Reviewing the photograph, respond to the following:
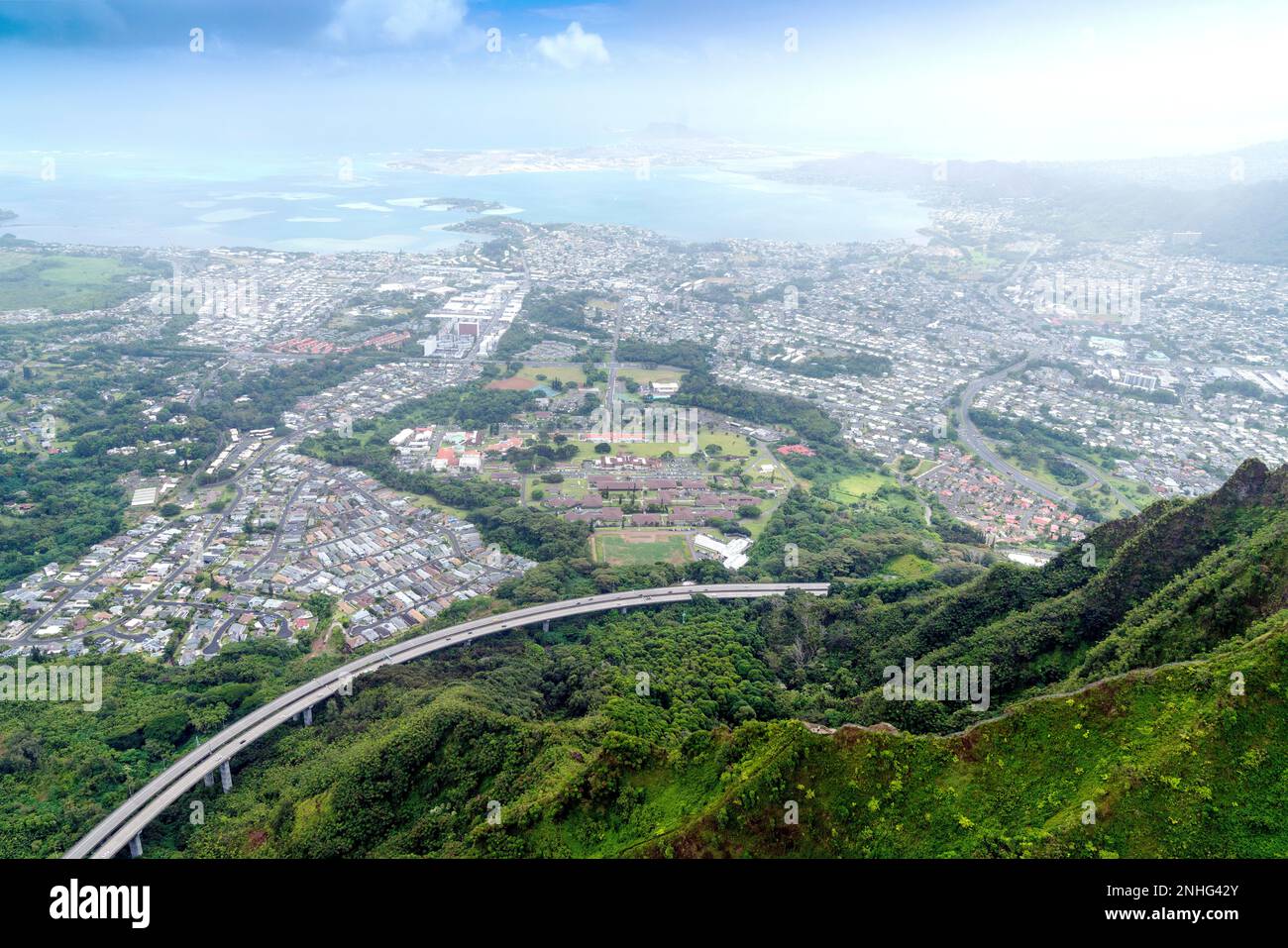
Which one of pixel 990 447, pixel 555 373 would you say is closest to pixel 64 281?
pixel 555 373

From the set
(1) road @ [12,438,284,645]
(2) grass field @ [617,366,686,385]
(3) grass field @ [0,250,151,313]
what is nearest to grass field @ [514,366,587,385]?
(2) grass field @ [617,366,686,385]

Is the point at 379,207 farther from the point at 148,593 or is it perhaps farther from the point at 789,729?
the point at 789,729

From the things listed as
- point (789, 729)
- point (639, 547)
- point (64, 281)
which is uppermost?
point (64, 281)

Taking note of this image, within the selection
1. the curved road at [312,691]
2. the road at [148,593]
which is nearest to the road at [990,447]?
the curved road at [312,691]

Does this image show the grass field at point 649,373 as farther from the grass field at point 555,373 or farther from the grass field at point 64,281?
the grass field at point 64,281

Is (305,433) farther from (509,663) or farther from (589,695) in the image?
(589,695)

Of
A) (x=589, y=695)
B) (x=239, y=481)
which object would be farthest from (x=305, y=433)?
(x=589, y=695)

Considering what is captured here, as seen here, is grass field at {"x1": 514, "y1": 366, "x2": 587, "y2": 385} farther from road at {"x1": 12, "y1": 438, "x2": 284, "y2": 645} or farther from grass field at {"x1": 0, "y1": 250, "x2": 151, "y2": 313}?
grass field at {"x1": 0, "y1": 250, "x2": 151, "y2": 313}

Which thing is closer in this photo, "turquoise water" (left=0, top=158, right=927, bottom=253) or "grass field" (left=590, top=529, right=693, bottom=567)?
"grass field" (left=590, top=529, right=693, bottom=567)
